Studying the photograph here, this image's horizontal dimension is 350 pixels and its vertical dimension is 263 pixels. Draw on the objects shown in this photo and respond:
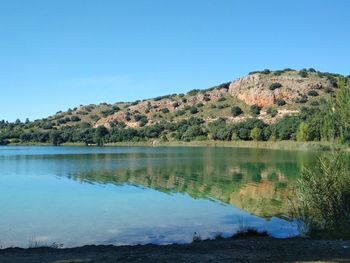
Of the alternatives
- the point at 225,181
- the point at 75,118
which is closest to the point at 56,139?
the point at 75,118

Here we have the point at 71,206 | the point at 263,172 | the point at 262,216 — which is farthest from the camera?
the point at 263,172

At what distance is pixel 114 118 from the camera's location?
7200 inches

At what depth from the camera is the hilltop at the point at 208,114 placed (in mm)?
135000

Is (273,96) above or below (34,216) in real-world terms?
above

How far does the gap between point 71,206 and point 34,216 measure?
390cm

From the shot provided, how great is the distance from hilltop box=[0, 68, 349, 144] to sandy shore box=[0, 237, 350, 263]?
104 m

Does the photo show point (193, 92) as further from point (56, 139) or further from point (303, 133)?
point (303, 133)

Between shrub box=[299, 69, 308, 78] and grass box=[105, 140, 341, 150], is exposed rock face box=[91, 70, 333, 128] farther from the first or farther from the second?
grass box=[105, 140, 341, 150]

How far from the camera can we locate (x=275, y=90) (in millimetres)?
159375

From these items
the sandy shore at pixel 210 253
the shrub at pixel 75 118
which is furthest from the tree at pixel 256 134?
the sandy shore at pixel 210 253

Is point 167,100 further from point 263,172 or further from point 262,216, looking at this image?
point 262,216

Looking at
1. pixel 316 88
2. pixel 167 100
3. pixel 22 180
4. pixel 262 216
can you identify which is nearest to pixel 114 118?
pixel 167 100

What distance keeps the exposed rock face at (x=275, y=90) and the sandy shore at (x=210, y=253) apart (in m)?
143

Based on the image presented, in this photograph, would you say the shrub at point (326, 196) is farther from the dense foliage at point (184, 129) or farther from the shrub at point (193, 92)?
the shrub at point (193, 92)
